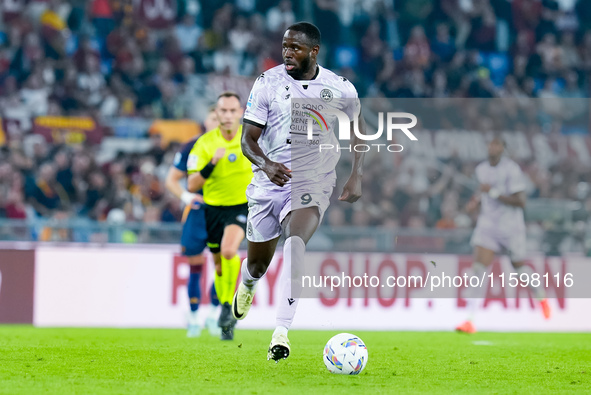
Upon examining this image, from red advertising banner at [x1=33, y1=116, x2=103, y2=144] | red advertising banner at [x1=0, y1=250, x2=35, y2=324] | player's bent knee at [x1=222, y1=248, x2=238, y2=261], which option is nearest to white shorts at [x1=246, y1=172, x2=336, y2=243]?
player's bent knee at [x1=222, y1=248, x2=238, y2=261]

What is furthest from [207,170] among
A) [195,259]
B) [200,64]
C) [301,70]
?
[200,64]

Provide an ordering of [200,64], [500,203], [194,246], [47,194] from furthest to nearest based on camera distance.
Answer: [200,64]
[47,194]
[500,203]
[194,246]

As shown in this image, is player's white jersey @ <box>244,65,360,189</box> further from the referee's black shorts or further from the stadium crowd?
the stadium crowd

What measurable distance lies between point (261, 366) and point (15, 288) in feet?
20.0

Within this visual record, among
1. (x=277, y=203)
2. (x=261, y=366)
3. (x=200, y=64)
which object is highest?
→ (x=200, y=64)

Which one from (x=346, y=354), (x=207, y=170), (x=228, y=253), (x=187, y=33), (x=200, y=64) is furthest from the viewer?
(x=187, y=33)

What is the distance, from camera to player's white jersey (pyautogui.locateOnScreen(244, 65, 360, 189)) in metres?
6.34

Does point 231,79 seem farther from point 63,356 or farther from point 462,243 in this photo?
point 63,356

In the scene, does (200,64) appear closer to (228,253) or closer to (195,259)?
(195,259)

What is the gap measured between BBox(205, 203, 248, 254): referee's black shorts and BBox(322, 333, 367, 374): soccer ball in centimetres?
315

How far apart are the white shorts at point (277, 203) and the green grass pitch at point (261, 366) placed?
40.0 inches

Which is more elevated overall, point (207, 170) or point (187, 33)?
point (187, 33)

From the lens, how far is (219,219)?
29.9 ft

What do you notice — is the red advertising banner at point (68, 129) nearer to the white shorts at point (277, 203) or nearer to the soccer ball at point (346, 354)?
the white shorts at point (277, 203)
